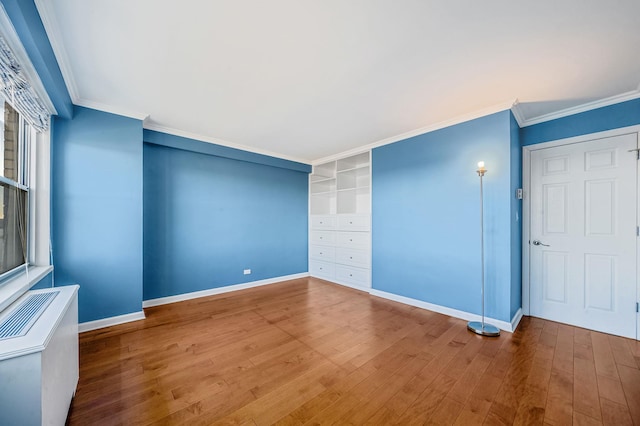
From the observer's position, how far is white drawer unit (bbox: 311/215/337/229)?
4.73m

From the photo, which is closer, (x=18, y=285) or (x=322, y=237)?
(x=18, y=285)

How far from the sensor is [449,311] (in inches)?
119

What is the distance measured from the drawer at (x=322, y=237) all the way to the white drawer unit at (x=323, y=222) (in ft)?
0.40

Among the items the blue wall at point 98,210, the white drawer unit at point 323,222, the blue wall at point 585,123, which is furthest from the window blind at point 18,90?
the blue wall at point 585,123

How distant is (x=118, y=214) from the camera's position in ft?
9.07

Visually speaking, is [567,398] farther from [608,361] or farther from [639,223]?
[639,223]

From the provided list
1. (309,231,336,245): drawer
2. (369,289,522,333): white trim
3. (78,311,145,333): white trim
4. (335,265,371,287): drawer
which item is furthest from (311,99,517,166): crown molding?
(78,311,145,333): white trim

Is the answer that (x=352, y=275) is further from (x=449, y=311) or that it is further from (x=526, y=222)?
(x=526, y=222)

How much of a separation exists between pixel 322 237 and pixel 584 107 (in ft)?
13.3

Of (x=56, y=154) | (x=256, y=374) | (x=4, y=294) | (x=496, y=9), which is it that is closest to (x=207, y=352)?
(x=256, y=374)

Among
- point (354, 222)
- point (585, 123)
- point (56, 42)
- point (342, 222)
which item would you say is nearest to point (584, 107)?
point (585, 123)

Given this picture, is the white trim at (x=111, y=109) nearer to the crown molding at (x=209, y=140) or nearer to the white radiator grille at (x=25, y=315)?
the crown molding at (x=209, y=140)

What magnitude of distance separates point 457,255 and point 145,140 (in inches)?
170

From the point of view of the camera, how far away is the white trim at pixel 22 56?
4.32 ft
